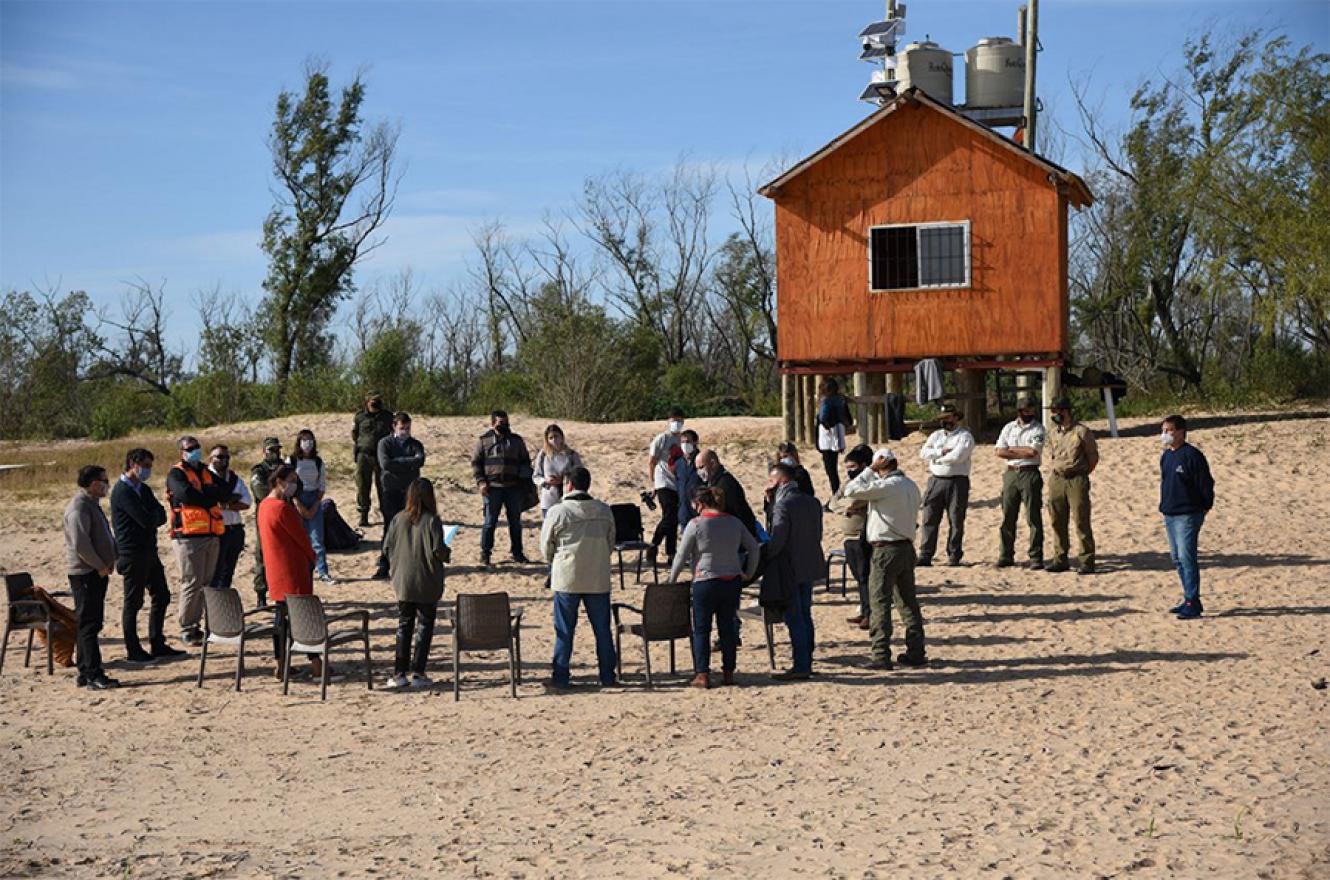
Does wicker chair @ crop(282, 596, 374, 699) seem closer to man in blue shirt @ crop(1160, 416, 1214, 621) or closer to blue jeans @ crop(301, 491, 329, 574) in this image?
blue jeans @ crop(301, 491, 329, 574)

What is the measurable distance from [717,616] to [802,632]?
0.87 meters

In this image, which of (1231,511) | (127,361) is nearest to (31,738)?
(1231,511)

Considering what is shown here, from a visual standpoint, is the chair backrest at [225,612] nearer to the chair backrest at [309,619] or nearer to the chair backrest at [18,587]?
the chair backrest at [309,619]

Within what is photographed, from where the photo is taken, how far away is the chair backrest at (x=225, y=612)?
12.3m

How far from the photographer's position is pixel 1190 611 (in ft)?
47.2

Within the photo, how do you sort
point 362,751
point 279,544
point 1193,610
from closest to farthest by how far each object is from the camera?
point 362,751 < point 279,544 < point 1193,610

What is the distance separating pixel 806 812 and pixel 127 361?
5357cm

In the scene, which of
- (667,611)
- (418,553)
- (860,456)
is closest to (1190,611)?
(860,456)

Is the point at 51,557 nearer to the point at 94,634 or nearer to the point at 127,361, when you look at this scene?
the point at 94,634

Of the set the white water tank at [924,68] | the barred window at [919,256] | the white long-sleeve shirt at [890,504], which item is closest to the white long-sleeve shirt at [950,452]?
the white long-sleeve shirt at [890,504]

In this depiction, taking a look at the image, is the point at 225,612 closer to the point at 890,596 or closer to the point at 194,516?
the point at 194,516

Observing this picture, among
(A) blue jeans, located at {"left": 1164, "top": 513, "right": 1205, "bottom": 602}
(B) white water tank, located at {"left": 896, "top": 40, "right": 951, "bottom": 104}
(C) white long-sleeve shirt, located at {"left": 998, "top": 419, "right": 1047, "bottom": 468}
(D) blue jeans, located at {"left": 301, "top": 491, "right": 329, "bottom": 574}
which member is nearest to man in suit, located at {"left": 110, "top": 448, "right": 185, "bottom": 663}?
(D) blue jeans, located at {"left": 301, "top": 491, "right": 329, "bottom": 574}

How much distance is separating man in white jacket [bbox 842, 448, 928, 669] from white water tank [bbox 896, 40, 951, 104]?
1810 cm

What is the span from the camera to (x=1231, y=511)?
20.3m
